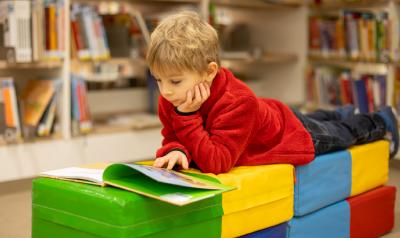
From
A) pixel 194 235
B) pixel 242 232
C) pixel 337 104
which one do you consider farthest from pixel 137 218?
pixel 337 104

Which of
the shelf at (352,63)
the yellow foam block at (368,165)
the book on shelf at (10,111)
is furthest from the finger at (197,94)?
the shelf at (352,63)

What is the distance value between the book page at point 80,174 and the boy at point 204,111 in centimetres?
17

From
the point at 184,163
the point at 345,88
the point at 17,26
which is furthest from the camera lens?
the point at 345,88

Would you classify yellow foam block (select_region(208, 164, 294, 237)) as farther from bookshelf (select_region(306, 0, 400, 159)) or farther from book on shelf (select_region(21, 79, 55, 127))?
bookshelf (select_region(306, 0, 400, 159))

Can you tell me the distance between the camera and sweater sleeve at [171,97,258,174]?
5.05 feet

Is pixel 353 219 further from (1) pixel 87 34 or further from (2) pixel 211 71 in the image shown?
(1) pixel 87 34

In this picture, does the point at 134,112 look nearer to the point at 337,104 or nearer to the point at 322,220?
the point at 337,104

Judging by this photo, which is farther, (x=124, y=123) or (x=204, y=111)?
(x=124, y=123)

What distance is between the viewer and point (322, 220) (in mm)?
1883

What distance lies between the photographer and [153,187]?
1352 mm

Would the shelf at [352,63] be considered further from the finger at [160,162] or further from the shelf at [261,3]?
the finger at [160,162]

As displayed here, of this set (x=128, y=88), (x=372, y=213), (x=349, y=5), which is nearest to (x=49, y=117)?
(x=128, y=88)

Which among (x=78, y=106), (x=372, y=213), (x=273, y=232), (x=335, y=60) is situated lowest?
(x=372, y=213)

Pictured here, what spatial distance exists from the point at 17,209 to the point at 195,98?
4.53 feet
